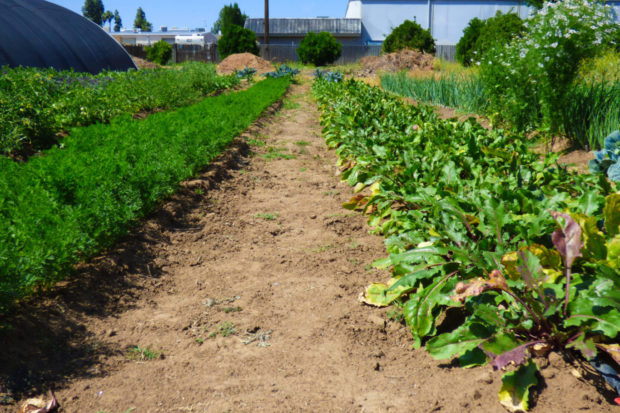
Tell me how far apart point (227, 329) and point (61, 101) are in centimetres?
671

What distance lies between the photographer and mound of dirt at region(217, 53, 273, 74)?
96.7 ft

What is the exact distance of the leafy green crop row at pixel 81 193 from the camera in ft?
9.58

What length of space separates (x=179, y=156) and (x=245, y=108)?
17.2ft

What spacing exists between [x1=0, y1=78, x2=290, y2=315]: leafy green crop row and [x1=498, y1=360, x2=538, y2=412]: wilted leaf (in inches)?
96.8

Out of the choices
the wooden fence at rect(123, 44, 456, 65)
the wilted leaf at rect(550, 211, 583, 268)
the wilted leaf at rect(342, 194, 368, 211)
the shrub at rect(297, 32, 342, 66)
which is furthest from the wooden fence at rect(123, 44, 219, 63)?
the wilted leaf at rect(550, 211, 583, 268)

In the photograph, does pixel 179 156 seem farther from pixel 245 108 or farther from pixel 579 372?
pixel 245 108

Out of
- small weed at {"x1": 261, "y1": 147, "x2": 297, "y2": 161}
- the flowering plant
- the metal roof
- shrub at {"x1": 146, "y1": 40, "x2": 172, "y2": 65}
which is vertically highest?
the metal roof

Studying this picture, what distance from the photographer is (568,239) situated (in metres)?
2.34

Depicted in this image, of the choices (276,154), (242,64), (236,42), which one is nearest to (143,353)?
(276,154)

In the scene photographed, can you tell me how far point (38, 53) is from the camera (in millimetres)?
12992

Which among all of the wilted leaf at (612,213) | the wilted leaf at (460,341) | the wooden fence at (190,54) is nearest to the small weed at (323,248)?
the wilted leaf at (460,341)

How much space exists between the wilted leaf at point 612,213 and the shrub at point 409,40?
2842 cm

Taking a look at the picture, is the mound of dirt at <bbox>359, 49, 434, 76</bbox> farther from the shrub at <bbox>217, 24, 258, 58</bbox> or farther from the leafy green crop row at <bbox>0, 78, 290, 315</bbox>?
the leafy green crop row at <bbox>0, 78, 290, 315</bbox>

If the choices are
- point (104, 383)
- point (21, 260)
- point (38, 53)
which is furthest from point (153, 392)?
point (38, 53)
